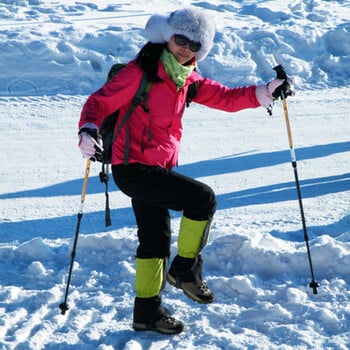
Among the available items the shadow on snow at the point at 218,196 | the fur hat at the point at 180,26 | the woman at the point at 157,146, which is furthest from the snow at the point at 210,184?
the fur hat at the point at 180,26

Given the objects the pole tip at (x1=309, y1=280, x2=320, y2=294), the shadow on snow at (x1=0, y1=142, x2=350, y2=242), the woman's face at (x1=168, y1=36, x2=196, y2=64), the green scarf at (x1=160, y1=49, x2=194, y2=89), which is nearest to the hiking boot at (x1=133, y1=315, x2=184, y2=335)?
the pole tip at (x1=309, y1=280, x2=320, y2=294)

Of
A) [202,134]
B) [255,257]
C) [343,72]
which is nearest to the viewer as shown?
[255,257]

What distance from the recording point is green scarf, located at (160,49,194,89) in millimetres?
3580

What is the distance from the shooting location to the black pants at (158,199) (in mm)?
3652

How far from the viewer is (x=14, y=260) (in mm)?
4844

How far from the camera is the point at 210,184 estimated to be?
277 inches

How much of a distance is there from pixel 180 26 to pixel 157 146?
2.24 ft

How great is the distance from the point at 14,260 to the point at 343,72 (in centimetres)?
848

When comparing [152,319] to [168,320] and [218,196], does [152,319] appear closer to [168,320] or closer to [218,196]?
[168,320]

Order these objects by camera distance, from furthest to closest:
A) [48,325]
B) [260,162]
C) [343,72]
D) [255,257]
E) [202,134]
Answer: [343,72] → [202,134] → [260,162] → [255,257] → [48,325]

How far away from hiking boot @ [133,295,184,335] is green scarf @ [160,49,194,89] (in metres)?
1.26

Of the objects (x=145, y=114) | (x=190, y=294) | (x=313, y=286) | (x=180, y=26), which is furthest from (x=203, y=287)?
(x=180, y=26)

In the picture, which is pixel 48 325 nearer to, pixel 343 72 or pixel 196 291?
pixel 196 291

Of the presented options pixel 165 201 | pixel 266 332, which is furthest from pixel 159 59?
pixel 266 332
